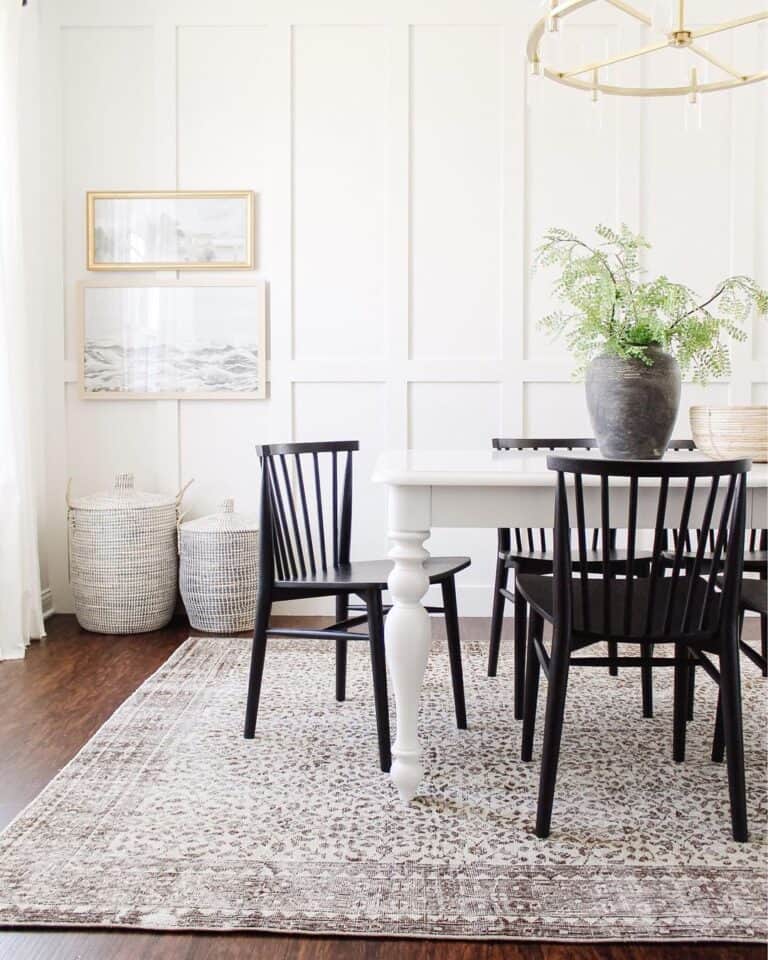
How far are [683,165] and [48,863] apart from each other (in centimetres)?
377

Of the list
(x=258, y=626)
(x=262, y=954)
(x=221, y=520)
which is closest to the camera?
(x=262, y=954)

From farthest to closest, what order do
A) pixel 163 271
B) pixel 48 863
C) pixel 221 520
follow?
1. pixel 163 271
2. pixel 221 520
3. pixel 48 863

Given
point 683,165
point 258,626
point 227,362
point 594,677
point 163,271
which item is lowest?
point 594,677

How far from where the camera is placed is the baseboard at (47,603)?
409cm

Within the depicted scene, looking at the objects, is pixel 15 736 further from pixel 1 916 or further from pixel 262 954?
pixel 262 954

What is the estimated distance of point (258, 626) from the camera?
242 cm

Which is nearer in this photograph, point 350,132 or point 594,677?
point 594,677

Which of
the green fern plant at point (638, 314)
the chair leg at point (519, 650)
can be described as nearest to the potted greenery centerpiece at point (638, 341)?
the green fern plant at point (638, 314)

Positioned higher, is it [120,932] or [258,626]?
[258,626]

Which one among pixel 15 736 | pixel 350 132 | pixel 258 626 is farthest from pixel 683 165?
pixel 15 736

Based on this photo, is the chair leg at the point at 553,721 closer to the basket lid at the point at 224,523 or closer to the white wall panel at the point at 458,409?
the basket lid at the point at 224,523

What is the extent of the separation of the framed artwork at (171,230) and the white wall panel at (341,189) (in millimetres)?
278

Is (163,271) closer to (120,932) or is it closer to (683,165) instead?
(683,165)

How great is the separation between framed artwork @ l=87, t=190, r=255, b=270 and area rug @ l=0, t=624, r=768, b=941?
2173 millimetres
